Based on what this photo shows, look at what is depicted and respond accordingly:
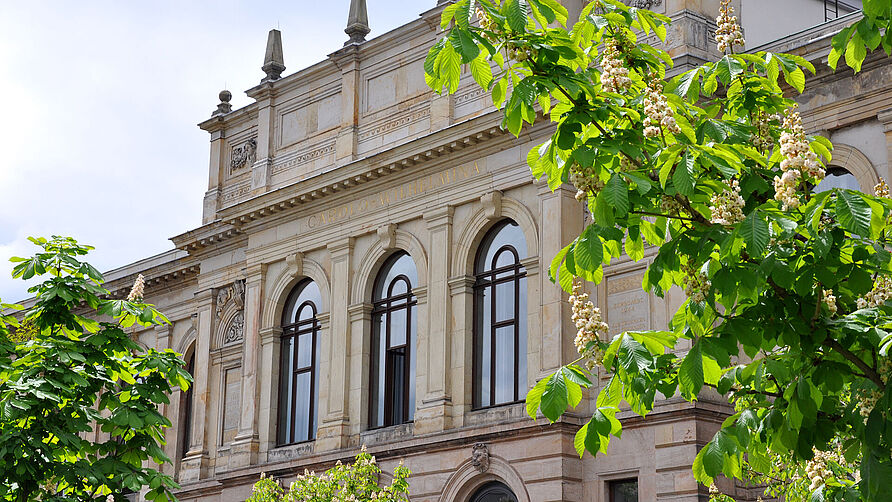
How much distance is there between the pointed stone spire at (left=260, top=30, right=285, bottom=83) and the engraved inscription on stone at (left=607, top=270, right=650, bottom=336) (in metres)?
14.7

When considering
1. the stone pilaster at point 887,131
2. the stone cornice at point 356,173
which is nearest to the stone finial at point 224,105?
the stone cornice at point 356,173

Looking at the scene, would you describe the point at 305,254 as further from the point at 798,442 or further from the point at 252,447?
the point at 798,442

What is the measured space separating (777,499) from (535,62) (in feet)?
66.5

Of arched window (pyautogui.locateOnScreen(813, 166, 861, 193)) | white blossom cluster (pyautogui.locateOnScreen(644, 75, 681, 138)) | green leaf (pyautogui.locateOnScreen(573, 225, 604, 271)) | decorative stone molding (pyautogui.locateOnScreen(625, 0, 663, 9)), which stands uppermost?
decorative stone molding (pyautogui.locateOnScreen(625, 0, 663, 9))

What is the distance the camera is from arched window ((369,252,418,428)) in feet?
109

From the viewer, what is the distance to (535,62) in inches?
340

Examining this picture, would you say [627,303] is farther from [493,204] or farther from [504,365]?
[493,204]

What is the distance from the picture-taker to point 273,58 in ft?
129

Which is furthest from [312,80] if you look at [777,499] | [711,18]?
[777,499]

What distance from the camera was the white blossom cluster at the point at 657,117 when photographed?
845 centimetres

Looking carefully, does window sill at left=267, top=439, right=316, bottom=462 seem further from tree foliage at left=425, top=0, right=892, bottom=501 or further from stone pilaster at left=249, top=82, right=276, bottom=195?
tree foliage at left=425, top=0, right=892, bottom=501

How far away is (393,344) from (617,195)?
2584cm

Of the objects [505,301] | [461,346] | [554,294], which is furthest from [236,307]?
[554,294]

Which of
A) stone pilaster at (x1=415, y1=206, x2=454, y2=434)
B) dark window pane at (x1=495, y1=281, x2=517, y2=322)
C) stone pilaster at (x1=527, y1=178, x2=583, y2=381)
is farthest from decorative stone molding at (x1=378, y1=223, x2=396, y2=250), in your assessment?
stone pilaster at (x1=527, y1=178, x2=583, y2=381)
